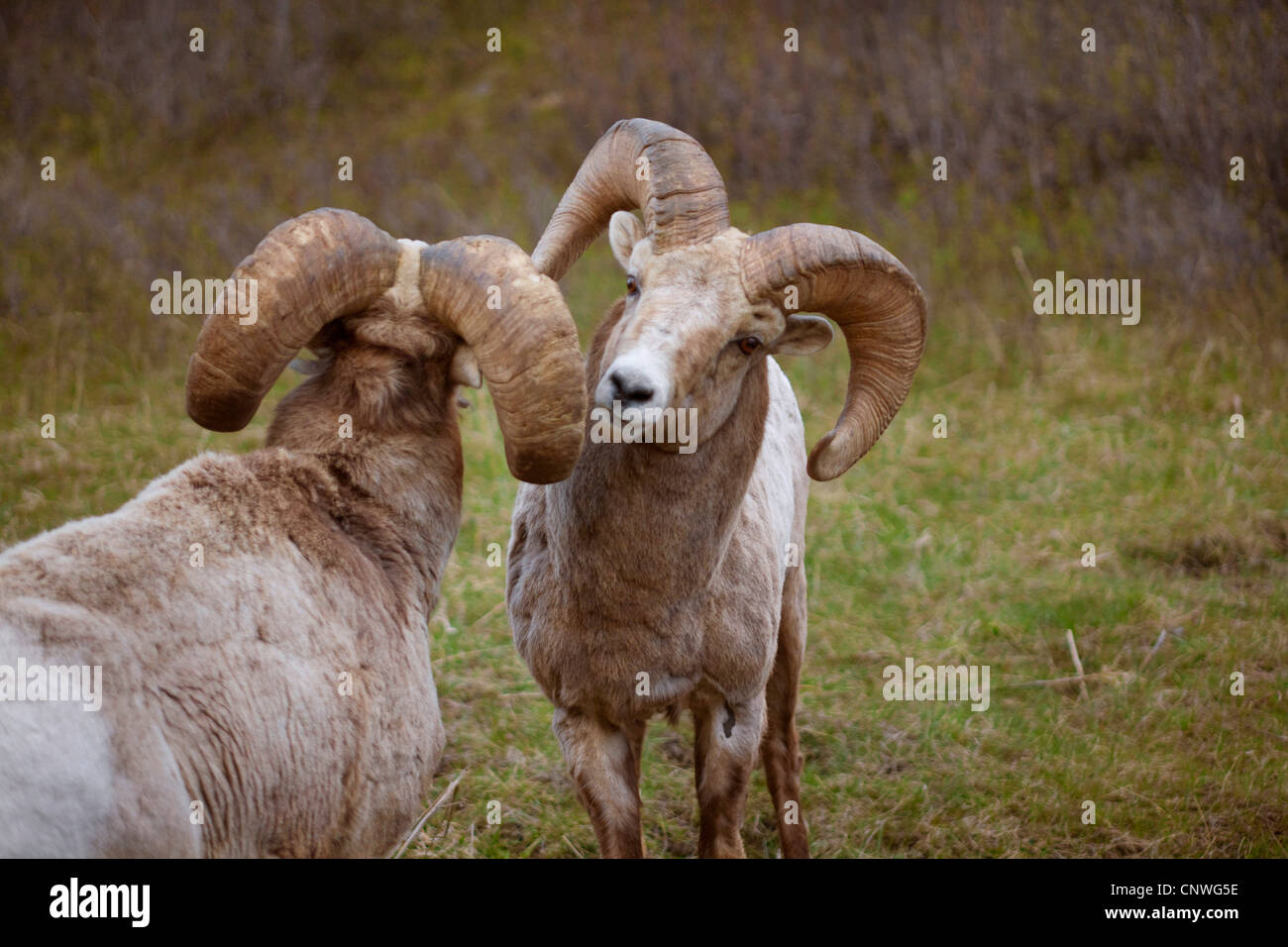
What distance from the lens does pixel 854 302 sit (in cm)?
480

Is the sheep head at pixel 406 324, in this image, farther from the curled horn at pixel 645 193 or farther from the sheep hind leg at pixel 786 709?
→ the sheep hind leg at pixel 786 709

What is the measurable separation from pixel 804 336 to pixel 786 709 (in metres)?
2.13

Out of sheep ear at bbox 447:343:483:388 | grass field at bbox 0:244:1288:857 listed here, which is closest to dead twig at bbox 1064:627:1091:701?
grass field at bbox 0:244:1288:857

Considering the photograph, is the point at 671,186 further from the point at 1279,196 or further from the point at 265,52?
the point at 265,52

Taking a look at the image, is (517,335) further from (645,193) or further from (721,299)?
(645,193)

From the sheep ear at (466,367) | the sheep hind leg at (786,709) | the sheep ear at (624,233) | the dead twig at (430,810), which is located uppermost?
the sheep ear at (624,233)

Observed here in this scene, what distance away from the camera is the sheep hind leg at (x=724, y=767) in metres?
5.08

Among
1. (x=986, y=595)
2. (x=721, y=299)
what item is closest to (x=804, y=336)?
(x=721, y=299)

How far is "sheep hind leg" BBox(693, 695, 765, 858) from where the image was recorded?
5.08 metres

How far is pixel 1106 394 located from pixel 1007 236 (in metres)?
2.63

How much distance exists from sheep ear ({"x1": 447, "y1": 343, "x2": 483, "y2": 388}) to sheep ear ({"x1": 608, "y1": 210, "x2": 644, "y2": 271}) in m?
1.17

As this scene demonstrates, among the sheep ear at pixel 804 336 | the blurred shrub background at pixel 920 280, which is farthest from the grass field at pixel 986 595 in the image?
the sheep ear at pixel 804 336

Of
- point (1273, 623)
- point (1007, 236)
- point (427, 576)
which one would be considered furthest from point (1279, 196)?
point (427, 576)

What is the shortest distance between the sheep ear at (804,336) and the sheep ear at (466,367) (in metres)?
1.29
